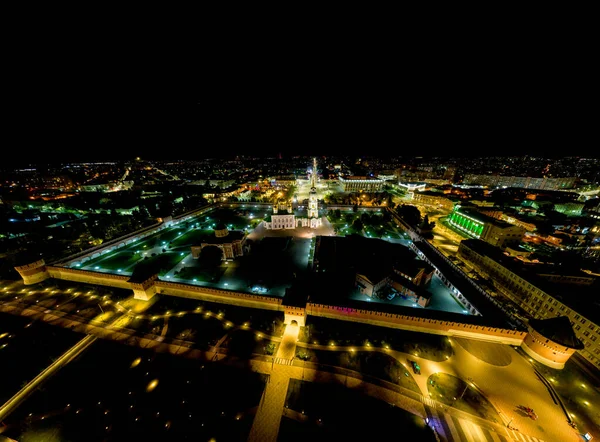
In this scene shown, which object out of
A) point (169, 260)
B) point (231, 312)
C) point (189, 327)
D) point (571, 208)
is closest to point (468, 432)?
point (231, 312)

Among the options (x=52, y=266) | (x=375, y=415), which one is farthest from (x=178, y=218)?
(x=375, y=415)

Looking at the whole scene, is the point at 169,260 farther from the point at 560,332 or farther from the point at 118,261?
the point at 560,332

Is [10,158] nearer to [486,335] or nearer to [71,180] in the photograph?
[71,180]

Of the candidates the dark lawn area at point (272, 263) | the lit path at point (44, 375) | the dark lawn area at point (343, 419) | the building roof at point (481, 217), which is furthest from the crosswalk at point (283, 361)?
the building roof at point (481, 217)

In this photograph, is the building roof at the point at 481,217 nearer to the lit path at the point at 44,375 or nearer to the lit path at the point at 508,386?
the lit path at the point at 508,386

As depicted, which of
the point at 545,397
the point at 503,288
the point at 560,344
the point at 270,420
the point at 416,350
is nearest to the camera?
the point at 270,420

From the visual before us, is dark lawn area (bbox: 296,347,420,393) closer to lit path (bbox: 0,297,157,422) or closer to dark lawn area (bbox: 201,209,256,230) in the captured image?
lit path (bbox: 0,297,157,422)

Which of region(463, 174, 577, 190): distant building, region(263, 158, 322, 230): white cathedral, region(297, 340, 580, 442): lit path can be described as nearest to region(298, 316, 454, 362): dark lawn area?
region(297, 340, 580, 442): lit path
